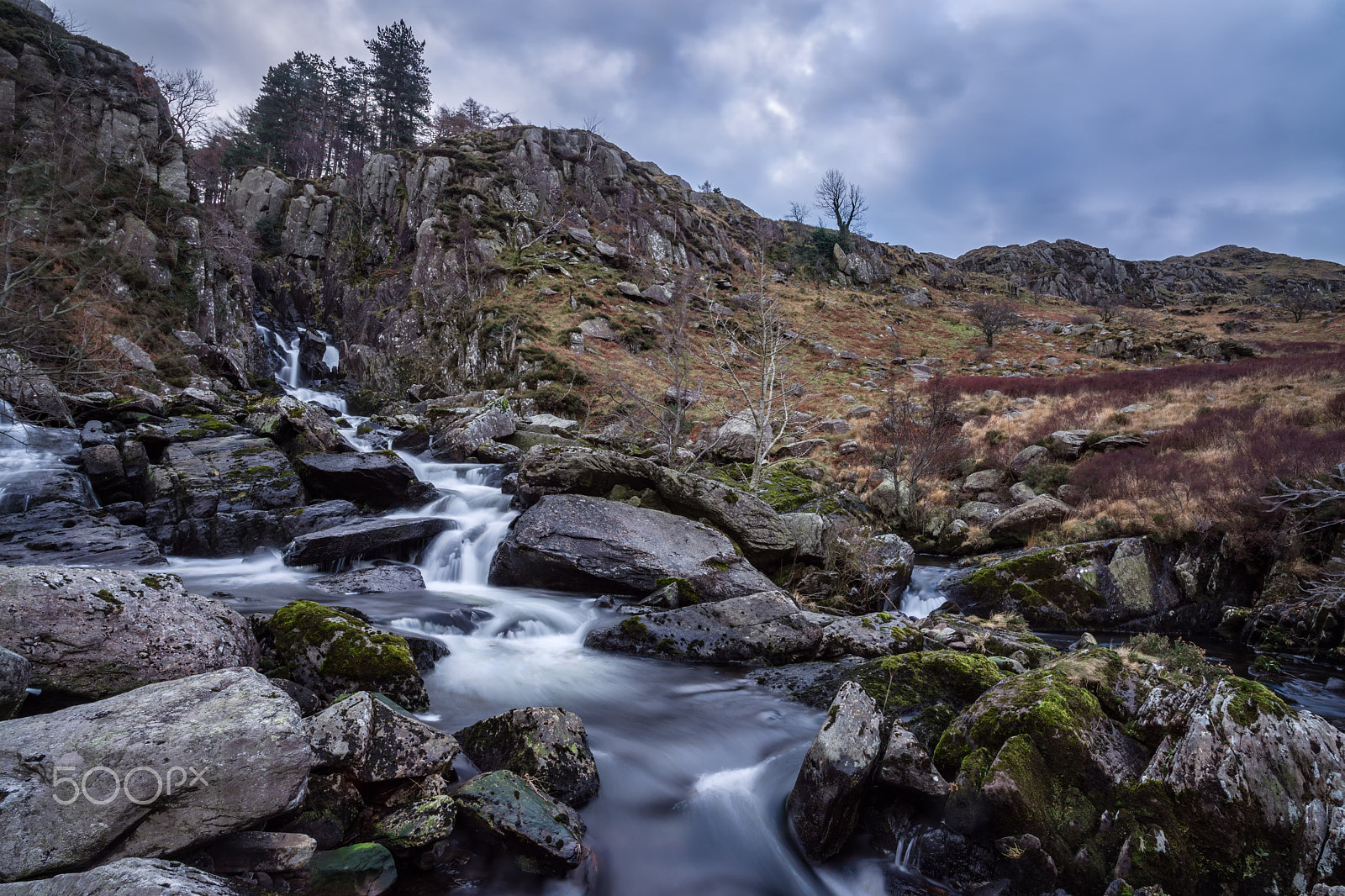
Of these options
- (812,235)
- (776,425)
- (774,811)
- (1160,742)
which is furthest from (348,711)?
(812,235)

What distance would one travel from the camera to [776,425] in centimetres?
2502

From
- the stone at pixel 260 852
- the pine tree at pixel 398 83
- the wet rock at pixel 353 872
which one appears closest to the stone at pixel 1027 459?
the wet rock at pixel 353 872

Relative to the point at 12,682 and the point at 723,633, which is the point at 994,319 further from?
the point at 12,682

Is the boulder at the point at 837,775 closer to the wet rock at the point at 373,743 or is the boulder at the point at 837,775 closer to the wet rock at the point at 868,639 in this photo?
the wet rock at the point at 373,743

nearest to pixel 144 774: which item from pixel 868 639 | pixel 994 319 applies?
pixel 868 639

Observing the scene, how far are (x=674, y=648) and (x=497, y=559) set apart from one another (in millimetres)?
4537

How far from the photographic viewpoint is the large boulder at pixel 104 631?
452 centimetres

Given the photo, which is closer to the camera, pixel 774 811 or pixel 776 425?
pixel 774 811

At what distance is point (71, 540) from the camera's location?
397 inches

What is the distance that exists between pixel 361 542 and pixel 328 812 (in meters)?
8.82

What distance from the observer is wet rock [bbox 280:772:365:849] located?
3.67 meters

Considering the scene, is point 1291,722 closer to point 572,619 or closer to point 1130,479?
point 572,619

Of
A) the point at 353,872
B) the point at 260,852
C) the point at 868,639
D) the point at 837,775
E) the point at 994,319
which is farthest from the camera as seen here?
the point at 994,319
